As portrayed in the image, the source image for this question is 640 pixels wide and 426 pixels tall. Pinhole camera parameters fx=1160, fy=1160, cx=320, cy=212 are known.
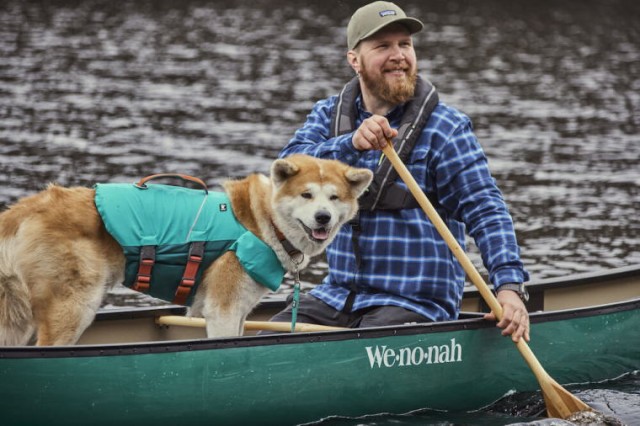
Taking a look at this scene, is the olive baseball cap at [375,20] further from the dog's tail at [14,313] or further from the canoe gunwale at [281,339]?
the dog's tail at [14,313]

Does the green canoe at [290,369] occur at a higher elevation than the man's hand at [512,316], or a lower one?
lower

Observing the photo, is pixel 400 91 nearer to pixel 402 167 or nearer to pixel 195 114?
pixel 402 167

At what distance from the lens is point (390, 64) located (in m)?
7.48

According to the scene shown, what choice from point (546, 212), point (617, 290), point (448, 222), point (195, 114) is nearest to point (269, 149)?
point (195, 114)

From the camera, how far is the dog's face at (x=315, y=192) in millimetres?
7086

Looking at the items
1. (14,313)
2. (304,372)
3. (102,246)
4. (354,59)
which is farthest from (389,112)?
(14,313)

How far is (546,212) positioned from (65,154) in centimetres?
718

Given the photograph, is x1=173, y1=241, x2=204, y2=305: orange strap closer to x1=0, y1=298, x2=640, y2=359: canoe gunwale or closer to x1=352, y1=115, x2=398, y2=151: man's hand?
x1=0, y1=298, x2=640, y2=359: canoe gunwale

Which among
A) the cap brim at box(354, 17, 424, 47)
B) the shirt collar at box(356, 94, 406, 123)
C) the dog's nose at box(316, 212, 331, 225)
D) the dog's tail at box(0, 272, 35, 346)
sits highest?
the cap brim at box(354, 17, 424, 47)

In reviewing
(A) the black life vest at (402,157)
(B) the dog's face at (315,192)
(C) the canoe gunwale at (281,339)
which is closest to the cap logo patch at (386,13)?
(A) the black life vest at (402,157)

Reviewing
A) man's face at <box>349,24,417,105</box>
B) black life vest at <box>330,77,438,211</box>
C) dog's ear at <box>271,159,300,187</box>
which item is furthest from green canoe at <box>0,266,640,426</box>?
man's face at <box>349,24,417,105</box>

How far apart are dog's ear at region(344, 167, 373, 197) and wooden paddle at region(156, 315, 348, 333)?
2.91 ft

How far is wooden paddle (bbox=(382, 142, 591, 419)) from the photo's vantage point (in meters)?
7.16

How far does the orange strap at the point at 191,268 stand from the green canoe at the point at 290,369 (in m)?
0.42
